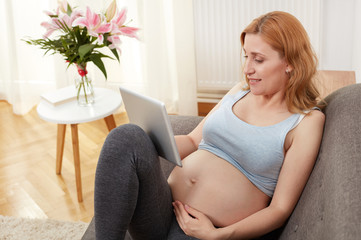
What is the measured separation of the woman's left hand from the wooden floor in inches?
35.3

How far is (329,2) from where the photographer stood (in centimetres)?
275

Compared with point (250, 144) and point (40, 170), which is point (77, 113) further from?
point (250, 144)

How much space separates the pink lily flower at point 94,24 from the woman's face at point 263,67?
83cm

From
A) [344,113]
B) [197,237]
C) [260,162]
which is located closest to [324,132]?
[344,113]

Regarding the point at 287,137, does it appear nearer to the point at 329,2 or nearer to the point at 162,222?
the point at 162,222

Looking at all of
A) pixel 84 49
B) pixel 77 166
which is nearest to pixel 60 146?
pixel 77 166

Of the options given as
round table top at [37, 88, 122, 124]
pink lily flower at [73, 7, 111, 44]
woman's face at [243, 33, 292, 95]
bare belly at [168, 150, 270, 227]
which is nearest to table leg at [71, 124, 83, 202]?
round table top at [37, 88, 122, 124]

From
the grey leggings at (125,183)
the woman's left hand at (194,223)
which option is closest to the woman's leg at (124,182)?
the grey leggings at (125,183)

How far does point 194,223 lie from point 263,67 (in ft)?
1.70

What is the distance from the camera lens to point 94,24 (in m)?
2.04

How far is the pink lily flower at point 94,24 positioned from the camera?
79.5 inches

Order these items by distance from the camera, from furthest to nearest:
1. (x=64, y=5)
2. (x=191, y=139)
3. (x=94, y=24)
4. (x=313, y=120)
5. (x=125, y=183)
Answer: (x=64, y=5) → (x=94, y=24) → (x=191, y=139) → (x=313, y=120) → (x=125, y=183)

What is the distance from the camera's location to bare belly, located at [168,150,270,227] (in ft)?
4.69

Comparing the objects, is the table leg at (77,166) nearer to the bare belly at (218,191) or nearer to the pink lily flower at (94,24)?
the pink lily flower at (94,24)
